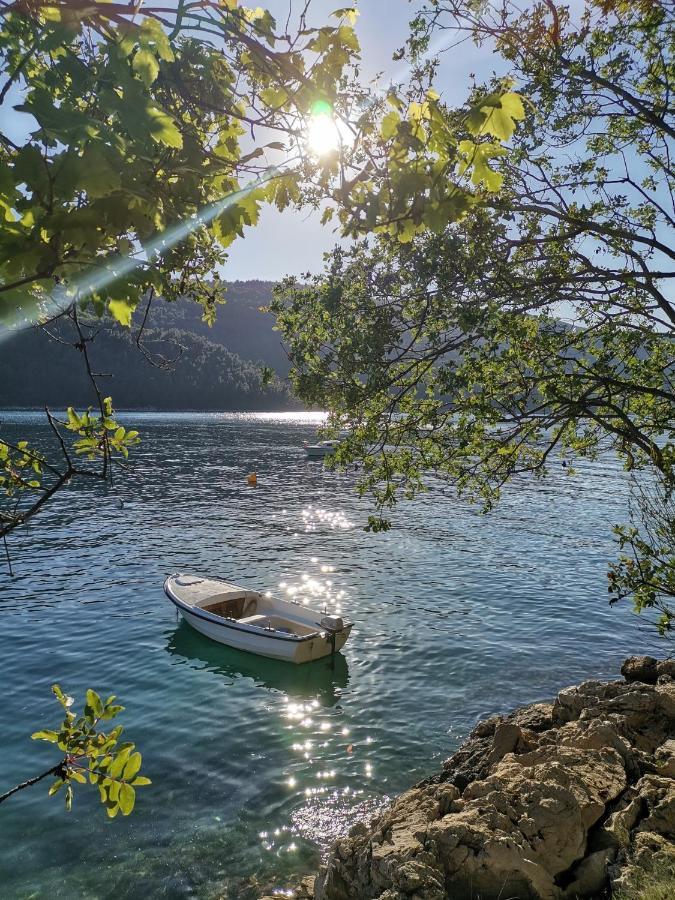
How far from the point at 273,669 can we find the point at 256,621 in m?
2.15

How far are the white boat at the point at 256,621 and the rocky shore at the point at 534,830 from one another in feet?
25.7

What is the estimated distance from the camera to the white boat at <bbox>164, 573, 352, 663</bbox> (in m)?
18.2

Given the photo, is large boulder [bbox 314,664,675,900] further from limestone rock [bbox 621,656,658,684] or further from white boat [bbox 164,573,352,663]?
white boat [bbox 164,573,352,663]

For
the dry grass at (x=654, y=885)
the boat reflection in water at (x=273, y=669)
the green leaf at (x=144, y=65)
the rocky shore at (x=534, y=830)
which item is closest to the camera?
the green leaf at (x=144, y=65)

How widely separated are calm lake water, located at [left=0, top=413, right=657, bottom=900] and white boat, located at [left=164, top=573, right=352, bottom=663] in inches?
25.7

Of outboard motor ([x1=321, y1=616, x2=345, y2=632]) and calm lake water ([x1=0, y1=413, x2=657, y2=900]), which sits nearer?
calm lake water ([x1=0, y1=413, x2=657, y2=900])

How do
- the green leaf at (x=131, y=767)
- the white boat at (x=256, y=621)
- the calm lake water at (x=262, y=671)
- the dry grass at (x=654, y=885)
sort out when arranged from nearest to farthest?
the green leaf at (x=131, y=767)
the dry grass at (x=654, y=885)
the calm lake water at (x=262, y=671)
the white boat at (x=256, y=621)

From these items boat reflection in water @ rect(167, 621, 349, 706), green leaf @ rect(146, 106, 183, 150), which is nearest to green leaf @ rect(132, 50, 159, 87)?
green leaf @ rect(146, 106, 183, 150)

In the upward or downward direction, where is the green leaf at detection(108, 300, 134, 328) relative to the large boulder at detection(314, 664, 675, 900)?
upward

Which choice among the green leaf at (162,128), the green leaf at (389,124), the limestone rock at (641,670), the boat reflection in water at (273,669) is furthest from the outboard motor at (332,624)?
the green leaf at (162,128)

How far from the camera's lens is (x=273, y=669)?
730 inches

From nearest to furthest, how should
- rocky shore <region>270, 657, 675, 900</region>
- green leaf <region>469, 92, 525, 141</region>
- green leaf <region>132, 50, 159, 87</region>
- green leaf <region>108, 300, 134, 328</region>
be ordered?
green leaf <region>132, 50, 159, 87</region>
green leaf <region>469, 92, 525, 141</region>
green leaf <region>108, 300, 134, 328</region>
rocky shore <region>270, 657, 675, 900</region>

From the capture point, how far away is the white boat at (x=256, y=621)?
18.2 m

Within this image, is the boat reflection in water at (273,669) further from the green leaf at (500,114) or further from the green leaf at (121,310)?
the green leaf at (500,114)
